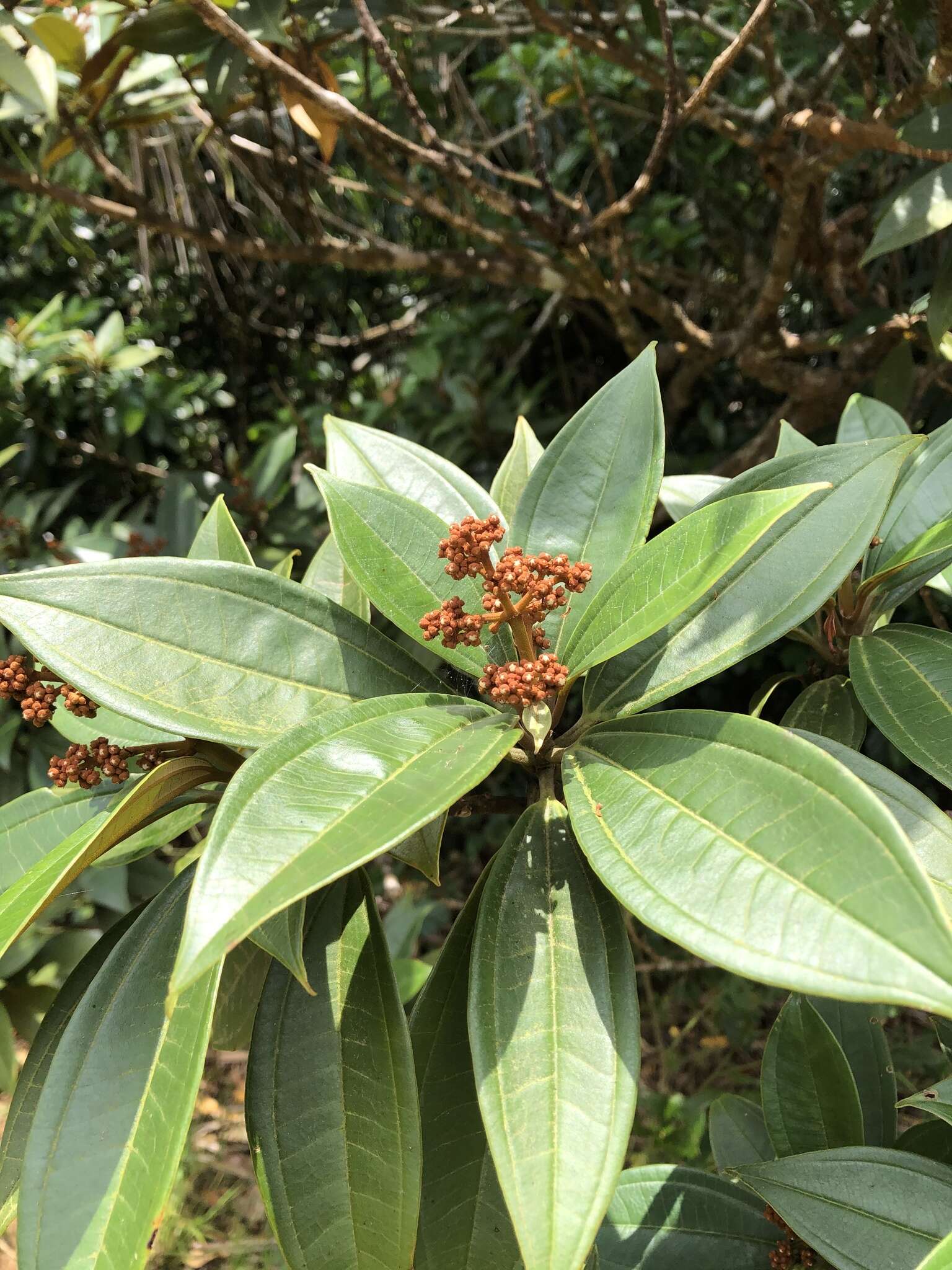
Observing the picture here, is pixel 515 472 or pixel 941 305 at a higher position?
pixel 941 305

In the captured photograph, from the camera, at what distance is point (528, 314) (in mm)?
2613

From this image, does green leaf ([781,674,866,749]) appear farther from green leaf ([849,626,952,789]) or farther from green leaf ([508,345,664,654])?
green leaf ([508,345,664,654])

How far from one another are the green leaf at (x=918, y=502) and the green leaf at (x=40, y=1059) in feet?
2.52

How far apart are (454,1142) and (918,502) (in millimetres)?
700

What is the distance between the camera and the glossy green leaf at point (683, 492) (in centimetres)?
96

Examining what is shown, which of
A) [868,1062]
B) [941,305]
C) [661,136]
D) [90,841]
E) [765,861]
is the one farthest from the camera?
[661,136]

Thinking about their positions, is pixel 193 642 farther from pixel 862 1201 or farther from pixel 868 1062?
pixel 868 1062

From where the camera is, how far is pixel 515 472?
3.13 feet

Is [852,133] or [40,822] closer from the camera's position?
[40,822]

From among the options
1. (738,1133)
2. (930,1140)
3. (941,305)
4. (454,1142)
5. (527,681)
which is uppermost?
(941,305)

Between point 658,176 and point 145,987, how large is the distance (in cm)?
261

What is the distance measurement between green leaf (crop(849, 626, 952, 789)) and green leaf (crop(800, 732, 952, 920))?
0.03 m

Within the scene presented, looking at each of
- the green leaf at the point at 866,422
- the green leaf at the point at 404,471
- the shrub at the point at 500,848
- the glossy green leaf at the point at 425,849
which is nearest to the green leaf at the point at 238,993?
the shrub at the point at 500,848

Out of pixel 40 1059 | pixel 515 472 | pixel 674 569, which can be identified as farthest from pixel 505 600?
pixel 40 1059
